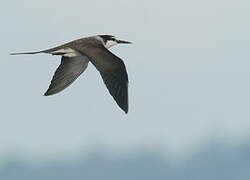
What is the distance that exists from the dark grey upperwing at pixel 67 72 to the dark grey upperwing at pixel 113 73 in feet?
8.23

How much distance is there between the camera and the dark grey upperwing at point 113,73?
22156mm

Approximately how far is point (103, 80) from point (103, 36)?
4.25 metres

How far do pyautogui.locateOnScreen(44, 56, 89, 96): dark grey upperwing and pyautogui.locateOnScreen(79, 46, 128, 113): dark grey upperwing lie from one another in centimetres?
251

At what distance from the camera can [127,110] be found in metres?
21.5

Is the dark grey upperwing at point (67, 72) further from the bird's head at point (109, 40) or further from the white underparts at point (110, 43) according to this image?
the white underparts at point (110, 43)

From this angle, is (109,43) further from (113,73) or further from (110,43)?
(113,73)

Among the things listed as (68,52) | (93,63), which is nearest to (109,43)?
(68,52)

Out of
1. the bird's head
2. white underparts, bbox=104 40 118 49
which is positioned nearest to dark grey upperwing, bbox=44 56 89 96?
the bird's head

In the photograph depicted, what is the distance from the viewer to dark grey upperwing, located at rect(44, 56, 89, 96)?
25.2 meters

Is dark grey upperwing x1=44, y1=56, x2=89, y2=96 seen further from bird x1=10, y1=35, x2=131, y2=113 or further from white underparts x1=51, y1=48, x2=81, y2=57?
white underparts x1=51, y1=48, x2=81, y2=57

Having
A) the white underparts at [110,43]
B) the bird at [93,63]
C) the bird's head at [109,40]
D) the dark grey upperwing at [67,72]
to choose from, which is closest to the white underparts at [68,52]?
the bird at [93,63]

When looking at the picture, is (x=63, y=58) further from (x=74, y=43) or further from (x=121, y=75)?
(x=121, y=75)

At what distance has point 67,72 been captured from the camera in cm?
2553

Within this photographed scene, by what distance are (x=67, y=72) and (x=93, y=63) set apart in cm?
288
